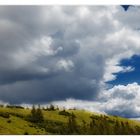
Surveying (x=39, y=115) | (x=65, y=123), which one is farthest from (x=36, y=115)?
(x=65, y=123)

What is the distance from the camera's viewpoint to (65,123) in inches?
193

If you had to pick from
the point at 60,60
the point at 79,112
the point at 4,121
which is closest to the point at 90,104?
the point at 79,112

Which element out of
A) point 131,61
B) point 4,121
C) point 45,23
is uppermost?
point 45,23

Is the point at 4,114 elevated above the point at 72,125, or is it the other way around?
the point at 4,114

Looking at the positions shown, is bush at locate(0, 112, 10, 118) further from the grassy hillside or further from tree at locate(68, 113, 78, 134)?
tree at locate(68, 113, 78, 134)

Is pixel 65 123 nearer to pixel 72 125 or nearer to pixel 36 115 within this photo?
pixel 72 125

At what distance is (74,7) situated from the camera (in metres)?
4.94

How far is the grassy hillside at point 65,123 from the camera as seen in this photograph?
15.9 ft

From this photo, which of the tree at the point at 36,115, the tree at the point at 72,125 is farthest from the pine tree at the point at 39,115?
the tree at the point at 72,125

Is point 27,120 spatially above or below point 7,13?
below

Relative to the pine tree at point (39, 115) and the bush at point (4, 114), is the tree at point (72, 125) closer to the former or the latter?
the pine tree at point (39, 115)

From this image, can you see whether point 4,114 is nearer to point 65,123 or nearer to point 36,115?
point 36,115

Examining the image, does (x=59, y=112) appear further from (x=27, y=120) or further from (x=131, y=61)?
(x=131, y=61)

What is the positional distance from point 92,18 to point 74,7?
0.70 feet
